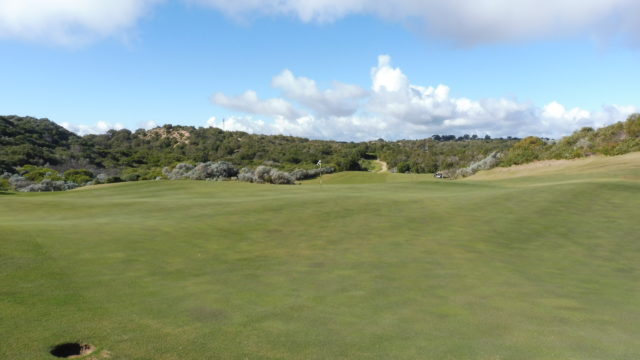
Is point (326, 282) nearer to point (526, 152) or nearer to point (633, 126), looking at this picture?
point (633, 126)

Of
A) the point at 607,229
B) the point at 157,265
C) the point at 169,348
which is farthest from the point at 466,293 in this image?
the point at 607,229

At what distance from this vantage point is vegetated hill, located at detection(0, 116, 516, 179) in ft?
299

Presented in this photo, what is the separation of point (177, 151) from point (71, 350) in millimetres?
127342

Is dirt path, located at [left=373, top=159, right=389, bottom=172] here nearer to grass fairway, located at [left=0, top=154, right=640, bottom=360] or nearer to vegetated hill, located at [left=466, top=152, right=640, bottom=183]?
vegetated hill, located at [left=466, top=152, right=640, bottom=183]

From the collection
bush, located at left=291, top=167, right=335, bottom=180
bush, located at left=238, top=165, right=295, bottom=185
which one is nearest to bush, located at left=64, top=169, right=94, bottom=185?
bush, located at left=238, top=165, right=295, bottom=185

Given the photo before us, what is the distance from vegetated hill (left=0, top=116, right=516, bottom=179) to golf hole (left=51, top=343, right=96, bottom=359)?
216 ft

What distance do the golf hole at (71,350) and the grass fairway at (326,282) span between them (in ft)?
0.46

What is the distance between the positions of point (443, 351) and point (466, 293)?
3.75m

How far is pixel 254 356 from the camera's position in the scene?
689 cm

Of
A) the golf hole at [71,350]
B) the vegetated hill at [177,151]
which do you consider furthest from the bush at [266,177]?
the golf hole at [71,350]

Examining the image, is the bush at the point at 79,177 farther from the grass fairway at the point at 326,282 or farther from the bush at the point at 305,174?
the grass fairway at the point at 326,282

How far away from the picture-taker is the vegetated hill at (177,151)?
9119 cm

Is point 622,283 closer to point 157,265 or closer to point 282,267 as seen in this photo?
point 282,267

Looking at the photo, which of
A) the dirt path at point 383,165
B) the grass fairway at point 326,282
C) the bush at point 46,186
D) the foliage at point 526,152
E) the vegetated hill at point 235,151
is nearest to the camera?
the grass fairway at point 326,282
